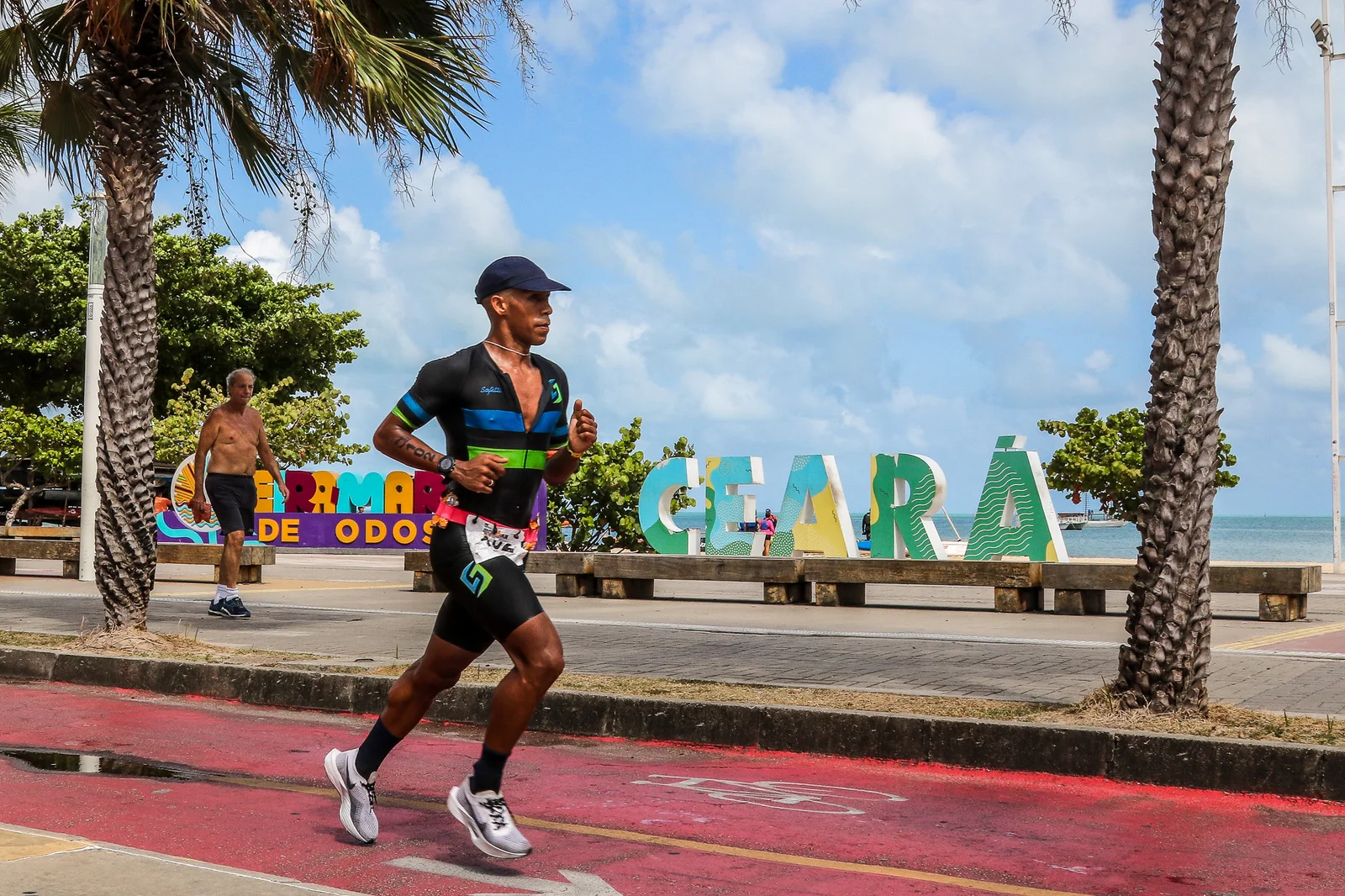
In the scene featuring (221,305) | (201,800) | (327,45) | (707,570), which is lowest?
(201,800)

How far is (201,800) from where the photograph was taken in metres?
5.42

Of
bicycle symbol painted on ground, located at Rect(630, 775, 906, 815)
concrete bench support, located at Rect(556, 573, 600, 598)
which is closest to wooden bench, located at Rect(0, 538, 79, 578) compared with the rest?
concrete bench support, located at Rect(556, 573, 600, 598)

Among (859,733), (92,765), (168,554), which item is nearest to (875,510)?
(168,554)

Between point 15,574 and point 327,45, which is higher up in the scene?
point 327,45

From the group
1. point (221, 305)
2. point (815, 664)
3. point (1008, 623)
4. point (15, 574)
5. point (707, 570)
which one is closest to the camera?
point (815, 664)

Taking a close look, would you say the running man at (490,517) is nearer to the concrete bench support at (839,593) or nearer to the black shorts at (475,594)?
the black shorts at (475,594)

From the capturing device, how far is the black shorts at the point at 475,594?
177 inches

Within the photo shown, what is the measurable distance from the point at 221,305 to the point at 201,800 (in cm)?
4464

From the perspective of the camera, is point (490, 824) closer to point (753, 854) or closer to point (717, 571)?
point (753, 854)

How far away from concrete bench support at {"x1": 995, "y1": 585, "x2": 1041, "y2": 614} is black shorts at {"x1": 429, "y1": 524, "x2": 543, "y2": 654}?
1081 cm

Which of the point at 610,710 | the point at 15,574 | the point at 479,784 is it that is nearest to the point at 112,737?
the point at 610,710

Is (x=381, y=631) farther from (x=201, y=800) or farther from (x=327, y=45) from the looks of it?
(x=201, y=800)

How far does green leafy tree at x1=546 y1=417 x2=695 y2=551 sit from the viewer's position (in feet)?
90.9

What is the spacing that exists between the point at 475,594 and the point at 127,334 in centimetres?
634
